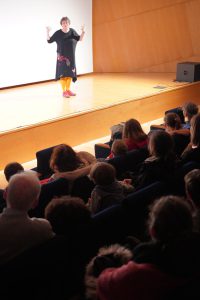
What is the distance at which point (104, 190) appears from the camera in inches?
96.7

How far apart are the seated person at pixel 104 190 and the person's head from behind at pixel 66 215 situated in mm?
509

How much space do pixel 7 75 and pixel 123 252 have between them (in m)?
6.60

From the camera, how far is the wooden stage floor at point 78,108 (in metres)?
4.77

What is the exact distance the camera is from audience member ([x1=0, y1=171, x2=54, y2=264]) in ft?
6.06

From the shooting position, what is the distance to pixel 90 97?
637 centimetres

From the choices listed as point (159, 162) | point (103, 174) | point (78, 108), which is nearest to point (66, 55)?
point (78, 108)

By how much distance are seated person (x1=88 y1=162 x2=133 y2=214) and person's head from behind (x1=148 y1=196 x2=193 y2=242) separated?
0.89 m

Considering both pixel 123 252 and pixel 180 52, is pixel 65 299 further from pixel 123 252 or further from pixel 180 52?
pixel 180 52

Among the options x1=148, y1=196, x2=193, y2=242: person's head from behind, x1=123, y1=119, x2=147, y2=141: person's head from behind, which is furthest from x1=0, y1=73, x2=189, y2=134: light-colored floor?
x1=148, y1=196, x2=193, y2=242: person's head from behind

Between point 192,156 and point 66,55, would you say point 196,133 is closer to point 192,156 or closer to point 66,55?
point 192,156

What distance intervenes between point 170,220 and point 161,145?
4.34 ft

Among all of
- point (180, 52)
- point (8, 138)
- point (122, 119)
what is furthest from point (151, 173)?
point (180, 52)

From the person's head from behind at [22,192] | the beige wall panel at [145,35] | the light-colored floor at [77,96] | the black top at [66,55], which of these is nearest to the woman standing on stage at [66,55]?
the black top at [66,55]

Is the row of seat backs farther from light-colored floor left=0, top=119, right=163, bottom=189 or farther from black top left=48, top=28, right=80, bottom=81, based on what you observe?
black top left=48, top=28, right=80, bottom=81
